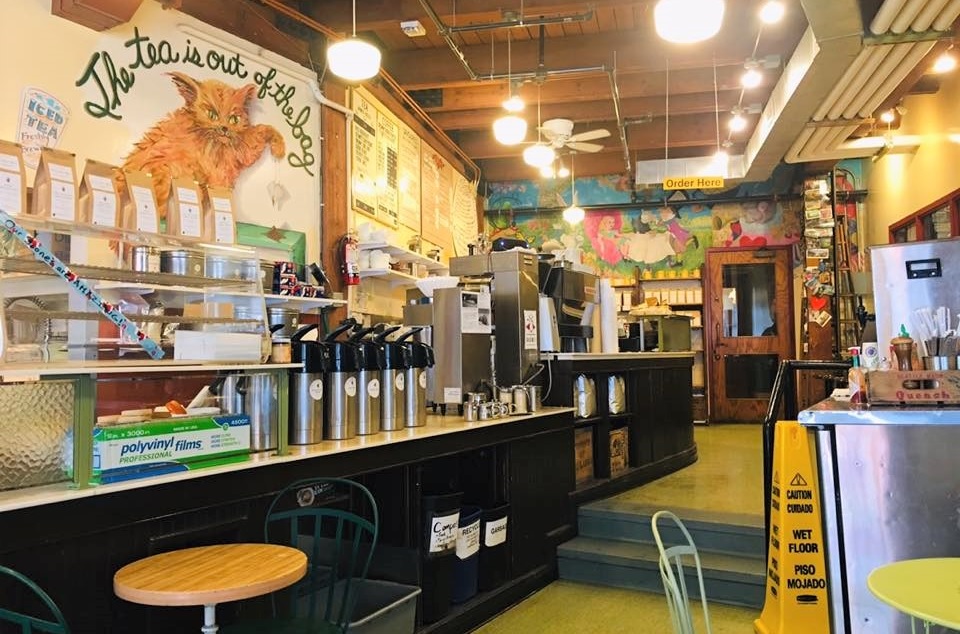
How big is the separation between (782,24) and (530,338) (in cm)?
351

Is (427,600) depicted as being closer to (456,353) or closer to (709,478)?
(456,353)

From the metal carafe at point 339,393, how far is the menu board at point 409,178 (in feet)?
14.0

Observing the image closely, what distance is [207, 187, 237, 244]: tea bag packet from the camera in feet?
9.45

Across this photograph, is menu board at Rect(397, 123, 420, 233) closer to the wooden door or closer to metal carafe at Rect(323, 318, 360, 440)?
metal carafe at Rect(323, 318, 360, 440)

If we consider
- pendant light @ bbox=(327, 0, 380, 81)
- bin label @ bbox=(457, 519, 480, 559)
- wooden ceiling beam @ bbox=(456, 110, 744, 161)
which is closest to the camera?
bin label @ bbox=(457, 519, 480, 559)

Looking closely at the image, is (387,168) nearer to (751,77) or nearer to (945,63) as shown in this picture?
(751,77)

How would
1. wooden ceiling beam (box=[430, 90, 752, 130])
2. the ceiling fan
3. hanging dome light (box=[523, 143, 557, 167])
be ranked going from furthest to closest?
1. wooden ceiling beam (box=[430, 90, 752, 130])
2. hanging dome light (box=[523, 143, 557, 167])
3. the ceiling fan

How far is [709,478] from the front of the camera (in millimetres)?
6164

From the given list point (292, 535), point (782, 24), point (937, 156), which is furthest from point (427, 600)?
point (937, 156)

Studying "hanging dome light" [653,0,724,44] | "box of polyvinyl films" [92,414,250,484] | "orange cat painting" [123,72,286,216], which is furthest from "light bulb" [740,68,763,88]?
"box of polyvinyl films" [92,414,250,484]

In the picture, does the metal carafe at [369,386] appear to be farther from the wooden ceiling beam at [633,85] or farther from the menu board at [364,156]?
the wooden ceiling beam at [633,85]

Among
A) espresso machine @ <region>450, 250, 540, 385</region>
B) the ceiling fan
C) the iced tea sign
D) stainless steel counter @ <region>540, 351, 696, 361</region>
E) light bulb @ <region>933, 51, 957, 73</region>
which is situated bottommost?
stainless steel counter @ <region>540, 351, 696, 361</region>

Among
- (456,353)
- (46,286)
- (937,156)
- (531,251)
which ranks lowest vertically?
(456,353)

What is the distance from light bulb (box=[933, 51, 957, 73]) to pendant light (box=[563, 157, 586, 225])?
4275mm
